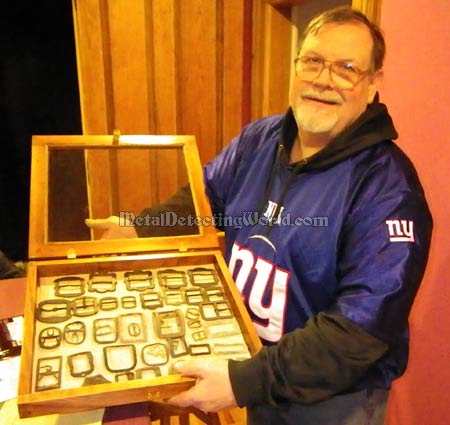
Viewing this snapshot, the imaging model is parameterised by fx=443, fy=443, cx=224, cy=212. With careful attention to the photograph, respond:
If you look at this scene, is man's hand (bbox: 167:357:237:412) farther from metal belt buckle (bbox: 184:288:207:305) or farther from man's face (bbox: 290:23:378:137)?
man's face (bbox: 290:23:378:137)

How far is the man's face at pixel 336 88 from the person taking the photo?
0.78 metres

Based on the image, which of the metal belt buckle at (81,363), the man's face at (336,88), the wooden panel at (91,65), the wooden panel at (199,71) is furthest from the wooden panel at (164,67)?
the metal belt buckle at (81,363)

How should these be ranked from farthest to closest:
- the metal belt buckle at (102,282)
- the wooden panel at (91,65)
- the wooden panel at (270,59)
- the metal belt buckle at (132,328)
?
the wooden panel at (270,59) < the wooden panel at (91,65) < the metal belt buckle at (102,282) < the metal belt buckle at (132,328)

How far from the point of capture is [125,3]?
1533 mm

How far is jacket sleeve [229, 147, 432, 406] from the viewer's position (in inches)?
24.6

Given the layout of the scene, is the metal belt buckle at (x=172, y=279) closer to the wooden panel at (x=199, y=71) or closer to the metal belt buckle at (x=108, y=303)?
the metal belt buckle at (x=108, y=303)

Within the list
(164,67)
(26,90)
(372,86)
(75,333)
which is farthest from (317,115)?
(26,90)

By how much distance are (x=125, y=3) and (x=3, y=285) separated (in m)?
1.03

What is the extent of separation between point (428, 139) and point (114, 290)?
0.75 m

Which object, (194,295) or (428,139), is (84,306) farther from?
(428,139)

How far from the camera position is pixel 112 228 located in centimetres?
98

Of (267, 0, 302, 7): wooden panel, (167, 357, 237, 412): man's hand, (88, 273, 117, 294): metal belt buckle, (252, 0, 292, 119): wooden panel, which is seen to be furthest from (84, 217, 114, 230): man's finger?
(267, 0, 302, 7): wooden panel

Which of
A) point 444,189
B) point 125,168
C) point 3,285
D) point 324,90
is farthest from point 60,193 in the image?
point 444,189

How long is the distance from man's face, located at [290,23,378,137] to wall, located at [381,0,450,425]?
242 mm
